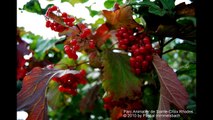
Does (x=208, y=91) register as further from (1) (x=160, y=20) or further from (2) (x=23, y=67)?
(2) (x=23, y=67)

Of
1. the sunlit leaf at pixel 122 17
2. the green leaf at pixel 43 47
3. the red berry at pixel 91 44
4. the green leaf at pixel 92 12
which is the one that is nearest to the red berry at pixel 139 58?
the sunlit leaf at pixel 122 17

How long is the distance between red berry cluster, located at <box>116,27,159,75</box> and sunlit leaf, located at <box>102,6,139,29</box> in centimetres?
4

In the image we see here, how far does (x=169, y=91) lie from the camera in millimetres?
1031

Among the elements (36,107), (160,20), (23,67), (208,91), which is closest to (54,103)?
(23,67)

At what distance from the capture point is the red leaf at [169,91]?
3.27 feet

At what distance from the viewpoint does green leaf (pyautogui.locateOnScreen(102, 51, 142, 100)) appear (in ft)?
3.66

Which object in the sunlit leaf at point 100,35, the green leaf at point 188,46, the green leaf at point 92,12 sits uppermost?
the green leaf at point 92,12

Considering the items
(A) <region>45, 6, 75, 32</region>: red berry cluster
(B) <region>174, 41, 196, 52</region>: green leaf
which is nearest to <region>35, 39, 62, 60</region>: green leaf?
(A) <region>45, 6, 75, 32</region>: red berry cluster

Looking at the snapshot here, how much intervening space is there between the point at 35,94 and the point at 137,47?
0.39 meters

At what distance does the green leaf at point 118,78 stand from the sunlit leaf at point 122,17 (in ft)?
0.40

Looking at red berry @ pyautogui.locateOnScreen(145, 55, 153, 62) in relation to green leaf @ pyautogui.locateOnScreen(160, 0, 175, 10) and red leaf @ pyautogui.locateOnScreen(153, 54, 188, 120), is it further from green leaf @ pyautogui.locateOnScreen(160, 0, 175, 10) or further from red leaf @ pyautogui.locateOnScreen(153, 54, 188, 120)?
green leaf @ pyautogui.locateOnScreen(160, 0, 175, 10)

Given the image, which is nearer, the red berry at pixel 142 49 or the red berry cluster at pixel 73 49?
the red berry at pixel 142 49

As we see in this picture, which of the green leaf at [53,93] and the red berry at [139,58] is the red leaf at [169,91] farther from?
the green leaf at [53,93]

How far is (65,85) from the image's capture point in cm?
124
